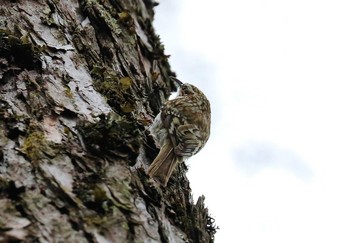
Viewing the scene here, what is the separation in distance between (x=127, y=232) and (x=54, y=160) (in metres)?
0.34

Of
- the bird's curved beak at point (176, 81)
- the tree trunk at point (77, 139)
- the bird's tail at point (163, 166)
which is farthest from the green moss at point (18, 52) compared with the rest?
the bird's curved beak at point (176, 81)

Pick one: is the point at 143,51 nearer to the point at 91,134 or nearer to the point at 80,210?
the point at 91,134

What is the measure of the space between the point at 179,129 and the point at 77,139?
1.40 metres

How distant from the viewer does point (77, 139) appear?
1.96 metres

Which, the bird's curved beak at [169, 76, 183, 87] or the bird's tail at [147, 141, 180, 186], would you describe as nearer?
the bird's tail at [147, 141, 180, 186]

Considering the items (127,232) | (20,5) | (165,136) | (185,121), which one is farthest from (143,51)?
(127,232)

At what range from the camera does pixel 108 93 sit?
245cm

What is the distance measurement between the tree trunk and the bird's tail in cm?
4

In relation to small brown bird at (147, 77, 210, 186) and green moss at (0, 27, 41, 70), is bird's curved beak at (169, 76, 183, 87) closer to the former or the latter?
small brown bird at (147, 77, 210, 186)

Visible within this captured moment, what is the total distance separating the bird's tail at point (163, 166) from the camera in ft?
7.36

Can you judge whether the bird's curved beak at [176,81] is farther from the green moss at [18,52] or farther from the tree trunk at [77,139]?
the green moss at [18,52]

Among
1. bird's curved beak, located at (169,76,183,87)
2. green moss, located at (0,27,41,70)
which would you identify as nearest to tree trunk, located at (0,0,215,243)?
green moss, located at (0,27,41,70)

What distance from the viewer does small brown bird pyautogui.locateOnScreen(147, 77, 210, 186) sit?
2425 mm

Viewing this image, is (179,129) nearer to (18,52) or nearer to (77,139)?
(18,52)
